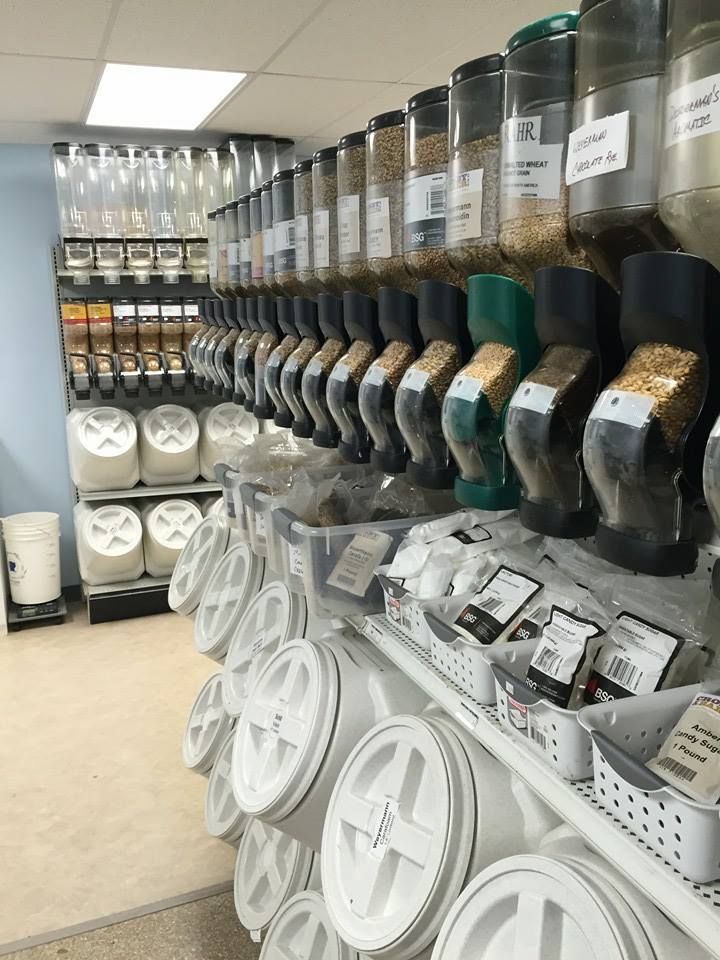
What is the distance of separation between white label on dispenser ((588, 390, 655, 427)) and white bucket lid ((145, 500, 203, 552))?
13.3 ft

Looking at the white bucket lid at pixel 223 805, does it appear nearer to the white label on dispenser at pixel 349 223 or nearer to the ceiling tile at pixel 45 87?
the white label on dispenser at pixel 349 223

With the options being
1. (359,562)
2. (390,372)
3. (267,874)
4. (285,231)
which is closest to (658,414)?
(390,372)

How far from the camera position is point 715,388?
81cm

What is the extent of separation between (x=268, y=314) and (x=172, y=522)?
2999mm

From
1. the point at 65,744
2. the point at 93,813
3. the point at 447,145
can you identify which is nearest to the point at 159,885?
the point at 93,813

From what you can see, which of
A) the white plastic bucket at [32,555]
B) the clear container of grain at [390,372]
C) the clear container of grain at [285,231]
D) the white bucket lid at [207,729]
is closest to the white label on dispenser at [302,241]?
the clear container of grain at [285,231]

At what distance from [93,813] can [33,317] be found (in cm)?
301

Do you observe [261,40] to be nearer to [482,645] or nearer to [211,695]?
[211,695]

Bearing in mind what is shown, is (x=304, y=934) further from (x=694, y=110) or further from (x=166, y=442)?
(x=166, y=442)

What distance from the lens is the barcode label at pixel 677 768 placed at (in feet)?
2.58

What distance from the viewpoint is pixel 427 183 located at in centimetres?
123

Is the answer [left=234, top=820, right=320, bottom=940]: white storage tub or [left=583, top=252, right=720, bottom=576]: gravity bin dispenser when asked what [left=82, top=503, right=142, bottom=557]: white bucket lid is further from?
[left=583, top=252, right=720, bottom=576]: gravity bin dispenser

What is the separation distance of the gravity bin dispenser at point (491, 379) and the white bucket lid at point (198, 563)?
168 cm

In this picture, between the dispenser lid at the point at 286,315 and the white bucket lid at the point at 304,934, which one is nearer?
the white bucket lid at the point at 304,934
